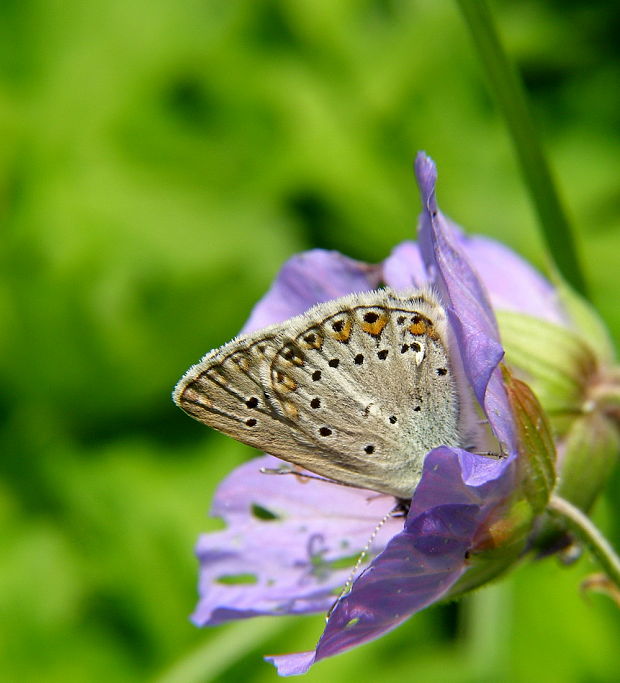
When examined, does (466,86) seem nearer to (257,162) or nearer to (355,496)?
(257,162)

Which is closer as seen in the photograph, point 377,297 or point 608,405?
point 377,297

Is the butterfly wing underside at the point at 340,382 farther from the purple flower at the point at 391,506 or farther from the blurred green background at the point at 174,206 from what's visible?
the blurred green background at the point at 174,206

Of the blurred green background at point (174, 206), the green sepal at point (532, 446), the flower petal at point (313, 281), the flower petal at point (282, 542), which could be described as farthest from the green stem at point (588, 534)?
the blurred green background at point (174, 206)

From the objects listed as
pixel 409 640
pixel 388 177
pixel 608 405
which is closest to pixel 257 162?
pixel 388 177

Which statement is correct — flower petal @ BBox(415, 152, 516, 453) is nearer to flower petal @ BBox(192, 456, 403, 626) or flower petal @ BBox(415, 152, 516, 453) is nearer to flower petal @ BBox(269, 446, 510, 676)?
flower petal @ BBox(269, 446, 510, 676)

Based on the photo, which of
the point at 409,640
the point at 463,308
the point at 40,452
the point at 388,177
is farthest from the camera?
the point at 388,177

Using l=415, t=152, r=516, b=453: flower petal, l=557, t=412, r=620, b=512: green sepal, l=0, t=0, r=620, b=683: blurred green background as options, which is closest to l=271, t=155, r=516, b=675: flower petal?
l=415, t=152, r=516, b=453: flower petal

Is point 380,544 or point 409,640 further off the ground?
point 380,544
